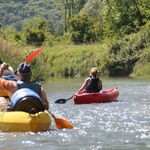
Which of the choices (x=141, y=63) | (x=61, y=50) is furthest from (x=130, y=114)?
(x=61, y=50)

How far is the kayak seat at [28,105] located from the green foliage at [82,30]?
42.3m

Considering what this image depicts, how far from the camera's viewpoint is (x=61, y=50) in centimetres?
4106

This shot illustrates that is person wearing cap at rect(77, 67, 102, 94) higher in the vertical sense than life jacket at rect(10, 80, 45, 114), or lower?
lower

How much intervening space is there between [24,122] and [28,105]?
1.65 ft

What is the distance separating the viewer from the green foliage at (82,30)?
52.1m

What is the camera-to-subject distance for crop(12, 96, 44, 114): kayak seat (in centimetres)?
954

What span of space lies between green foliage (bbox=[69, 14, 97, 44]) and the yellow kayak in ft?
140

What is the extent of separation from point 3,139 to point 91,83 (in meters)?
7.06

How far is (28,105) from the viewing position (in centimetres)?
966

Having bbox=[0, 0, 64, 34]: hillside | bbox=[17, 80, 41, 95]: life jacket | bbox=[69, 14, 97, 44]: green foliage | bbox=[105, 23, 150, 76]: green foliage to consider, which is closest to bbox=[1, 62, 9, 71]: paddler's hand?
bbox=[17, 80, 41, 95]: life jacket

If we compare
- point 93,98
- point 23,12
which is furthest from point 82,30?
point 23,12

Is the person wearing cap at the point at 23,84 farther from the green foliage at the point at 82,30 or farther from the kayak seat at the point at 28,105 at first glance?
the green foliage at the point at 82,30

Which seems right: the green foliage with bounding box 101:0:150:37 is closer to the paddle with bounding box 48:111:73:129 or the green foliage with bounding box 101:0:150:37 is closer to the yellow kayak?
the paddle with bounding box 48:111:73:129

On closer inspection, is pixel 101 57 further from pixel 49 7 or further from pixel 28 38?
pixel 49 7
